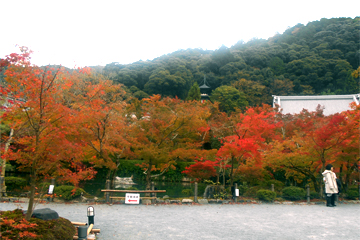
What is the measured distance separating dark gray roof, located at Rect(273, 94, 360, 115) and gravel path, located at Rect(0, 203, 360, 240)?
2221 centimetres

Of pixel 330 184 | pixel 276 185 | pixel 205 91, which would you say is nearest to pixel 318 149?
pixel 330 184

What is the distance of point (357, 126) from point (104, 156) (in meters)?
11.2

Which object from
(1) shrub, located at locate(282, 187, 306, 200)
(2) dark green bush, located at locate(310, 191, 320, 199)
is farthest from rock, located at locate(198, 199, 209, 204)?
(2) dark green bush, located at locate(310, 191, 320, 199)

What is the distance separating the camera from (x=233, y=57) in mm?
48812

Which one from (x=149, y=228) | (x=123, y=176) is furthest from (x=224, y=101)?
(x=149, y=228)

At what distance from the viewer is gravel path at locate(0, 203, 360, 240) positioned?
639 cm

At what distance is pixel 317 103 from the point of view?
31.7 meters

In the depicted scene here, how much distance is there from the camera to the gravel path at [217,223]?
6386 mm

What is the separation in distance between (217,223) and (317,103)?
94.0ft

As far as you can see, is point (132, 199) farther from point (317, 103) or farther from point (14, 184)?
point (317, 103)

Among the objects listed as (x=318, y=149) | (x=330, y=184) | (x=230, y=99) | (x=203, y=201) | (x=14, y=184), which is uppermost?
(x=230, y=99)

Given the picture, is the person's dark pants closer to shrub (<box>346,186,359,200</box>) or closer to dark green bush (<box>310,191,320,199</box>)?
dark green bush (<box>310,191,320,199</box>)

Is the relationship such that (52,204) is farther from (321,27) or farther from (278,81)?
(321,27)

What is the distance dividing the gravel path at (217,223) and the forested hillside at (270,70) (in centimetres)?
2627
